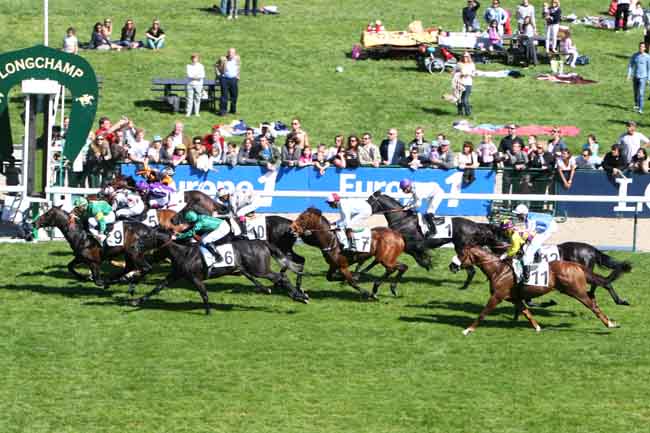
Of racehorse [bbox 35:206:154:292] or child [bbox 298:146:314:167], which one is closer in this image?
racehorse [bbox 35:206:154:292]

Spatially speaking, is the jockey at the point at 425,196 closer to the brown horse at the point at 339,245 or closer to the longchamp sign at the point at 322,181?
the brown horse at the point at 339,245

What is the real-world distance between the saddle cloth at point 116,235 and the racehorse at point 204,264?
0.95 m

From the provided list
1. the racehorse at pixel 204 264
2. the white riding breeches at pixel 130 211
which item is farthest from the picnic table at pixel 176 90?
the racehorse at pixel 204 264

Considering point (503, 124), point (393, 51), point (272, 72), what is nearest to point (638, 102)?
point (503, 124)

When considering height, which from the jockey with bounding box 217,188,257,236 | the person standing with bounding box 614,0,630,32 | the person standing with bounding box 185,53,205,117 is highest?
the person standing with bounding box 614,0,630,32

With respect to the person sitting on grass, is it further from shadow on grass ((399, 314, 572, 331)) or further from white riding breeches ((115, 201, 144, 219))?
shadow on grass ((399, 314, 572, 331))

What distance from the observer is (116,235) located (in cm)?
1964

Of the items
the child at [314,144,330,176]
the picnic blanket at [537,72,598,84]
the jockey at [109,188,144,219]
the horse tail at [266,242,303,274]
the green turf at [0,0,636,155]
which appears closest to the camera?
the horse tail at [266,242,303,274]

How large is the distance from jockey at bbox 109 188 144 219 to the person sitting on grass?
52.6ft

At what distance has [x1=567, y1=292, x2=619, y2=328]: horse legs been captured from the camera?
17.9 m

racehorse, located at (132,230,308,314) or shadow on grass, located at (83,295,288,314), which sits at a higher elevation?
racehorse, located at (132,230,308,314)

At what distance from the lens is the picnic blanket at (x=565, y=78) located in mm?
35531

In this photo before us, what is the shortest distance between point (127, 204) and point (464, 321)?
5.58 meters

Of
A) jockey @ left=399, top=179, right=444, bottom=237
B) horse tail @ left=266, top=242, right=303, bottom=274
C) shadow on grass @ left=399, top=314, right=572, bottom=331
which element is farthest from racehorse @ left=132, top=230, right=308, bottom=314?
jockey @ left=399, top=179, right=444, bottom=237
